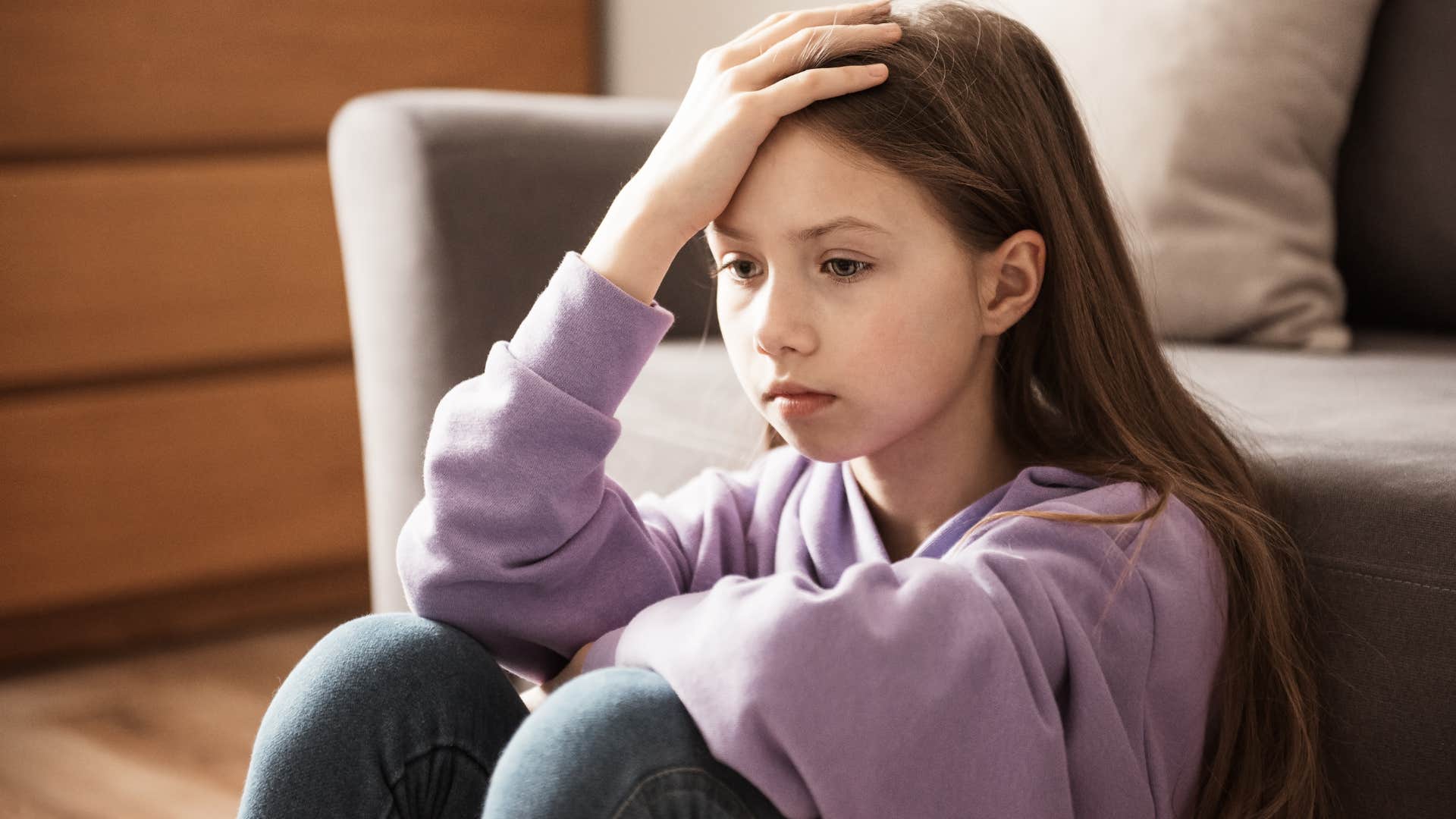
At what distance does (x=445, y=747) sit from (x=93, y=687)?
1235 millimetres

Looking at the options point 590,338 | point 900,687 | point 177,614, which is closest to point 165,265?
point 177,614

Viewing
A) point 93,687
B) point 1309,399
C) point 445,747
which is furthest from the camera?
point 93,687

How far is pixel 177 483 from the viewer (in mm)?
1979

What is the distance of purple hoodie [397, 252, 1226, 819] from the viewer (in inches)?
25.8

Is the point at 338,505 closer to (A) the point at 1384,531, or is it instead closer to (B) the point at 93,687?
(B) the point at 93,687

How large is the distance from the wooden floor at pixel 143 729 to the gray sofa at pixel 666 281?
30cm

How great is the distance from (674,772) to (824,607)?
0.10 meters

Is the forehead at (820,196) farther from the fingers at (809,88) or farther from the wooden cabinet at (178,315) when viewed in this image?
the wooden cabinet at (178,315)

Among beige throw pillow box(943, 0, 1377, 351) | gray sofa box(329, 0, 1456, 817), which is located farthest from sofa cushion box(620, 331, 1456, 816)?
beige throw pillow box(943, 0, 1377, 351)

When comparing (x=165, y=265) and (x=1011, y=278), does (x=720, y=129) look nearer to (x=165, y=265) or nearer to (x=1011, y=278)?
(x=1011, y=278)

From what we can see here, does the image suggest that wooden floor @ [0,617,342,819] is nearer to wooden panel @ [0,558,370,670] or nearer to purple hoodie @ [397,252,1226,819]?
wooden panel @ [0,558,370,670]

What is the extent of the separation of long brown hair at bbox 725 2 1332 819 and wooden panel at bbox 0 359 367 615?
1.38m

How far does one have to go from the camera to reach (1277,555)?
0.83 metres

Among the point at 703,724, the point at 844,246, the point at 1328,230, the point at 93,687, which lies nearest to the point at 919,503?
the point at 844,246
